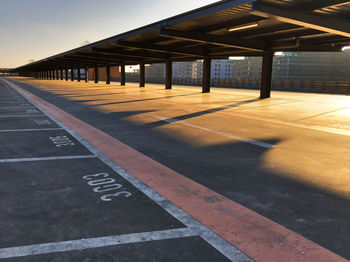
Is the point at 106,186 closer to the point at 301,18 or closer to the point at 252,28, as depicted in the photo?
the point at 301,18

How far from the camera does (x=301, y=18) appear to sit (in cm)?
1175

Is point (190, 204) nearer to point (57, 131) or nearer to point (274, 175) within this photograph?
point (274, 175)

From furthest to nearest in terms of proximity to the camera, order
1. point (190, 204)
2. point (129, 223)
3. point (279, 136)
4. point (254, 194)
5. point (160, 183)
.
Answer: point (279, 136)
point (160, 183)
point (254, 194)
point (190, 204)
point (129, 223)

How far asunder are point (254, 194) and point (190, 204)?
112 cm

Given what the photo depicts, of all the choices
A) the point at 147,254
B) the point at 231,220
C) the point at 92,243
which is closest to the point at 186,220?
the point at 231,220

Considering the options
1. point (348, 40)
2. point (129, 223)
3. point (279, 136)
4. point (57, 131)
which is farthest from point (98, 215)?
point (348, 40)

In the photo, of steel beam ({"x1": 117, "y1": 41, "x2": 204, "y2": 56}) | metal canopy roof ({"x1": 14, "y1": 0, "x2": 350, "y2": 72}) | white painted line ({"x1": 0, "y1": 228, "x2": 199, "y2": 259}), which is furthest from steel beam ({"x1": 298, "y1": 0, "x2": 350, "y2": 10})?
steel beam ({"x1": 117, "y1": 41, "x2": 204, "y2": 56})

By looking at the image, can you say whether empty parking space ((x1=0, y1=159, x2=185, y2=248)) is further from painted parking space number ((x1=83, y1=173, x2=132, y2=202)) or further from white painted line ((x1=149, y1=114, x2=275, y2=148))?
white painted line ((x1=149, y1=114, x2=275, y2=148))

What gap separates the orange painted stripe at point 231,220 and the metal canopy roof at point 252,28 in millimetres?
8159

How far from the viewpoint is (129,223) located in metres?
3.53

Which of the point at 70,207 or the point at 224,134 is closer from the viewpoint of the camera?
the point at 70,207

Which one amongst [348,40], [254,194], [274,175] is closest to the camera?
[254,194]

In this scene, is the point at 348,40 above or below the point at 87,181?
above

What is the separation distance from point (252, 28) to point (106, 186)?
1646 centimetres
